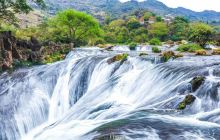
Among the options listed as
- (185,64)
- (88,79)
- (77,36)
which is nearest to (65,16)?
(77,36)

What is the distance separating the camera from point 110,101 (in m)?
21.7

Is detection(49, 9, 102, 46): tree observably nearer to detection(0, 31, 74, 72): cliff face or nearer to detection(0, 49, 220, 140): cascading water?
detection(0, 31, 74, 72): cliff face

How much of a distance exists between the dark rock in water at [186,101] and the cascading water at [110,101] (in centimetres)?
15

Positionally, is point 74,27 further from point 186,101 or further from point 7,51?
point 186,101

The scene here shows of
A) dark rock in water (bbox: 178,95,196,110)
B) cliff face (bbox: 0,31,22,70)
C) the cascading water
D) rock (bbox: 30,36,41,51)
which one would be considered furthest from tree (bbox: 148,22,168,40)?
dark rock in water (bbox: 178,95,196,110)

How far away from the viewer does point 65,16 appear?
236 ft

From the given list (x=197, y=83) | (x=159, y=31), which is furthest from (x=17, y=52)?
(x=159, y=31)

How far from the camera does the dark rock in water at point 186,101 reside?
1736 centimetres

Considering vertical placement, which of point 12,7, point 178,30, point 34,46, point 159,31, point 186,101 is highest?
point 12,7

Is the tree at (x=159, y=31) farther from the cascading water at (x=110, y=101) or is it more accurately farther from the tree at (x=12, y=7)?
the cascading water at (x=110, y=101)

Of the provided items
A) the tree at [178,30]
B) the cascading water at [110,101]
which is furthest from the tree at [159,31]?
the cascading water at [110,101]

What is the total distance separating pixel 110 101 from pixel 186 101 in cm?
528

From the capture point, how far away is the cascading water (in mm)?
14992

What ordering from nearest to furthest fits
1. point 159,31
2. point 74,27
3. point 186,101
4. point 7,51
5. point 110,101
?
point 186,101 < point 110,101 < point 7,51 < point 74,27 < point 159,31
